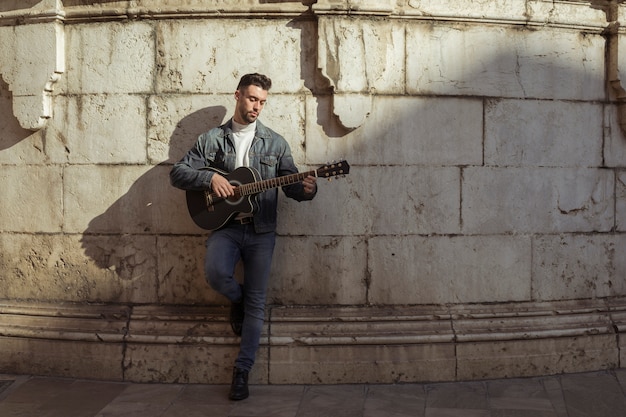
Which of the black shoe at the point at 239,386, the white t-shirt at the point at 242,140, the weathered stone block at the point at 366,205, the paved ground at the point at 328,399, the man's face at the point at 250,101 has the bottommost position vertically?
the paved ground at the point at 328,399

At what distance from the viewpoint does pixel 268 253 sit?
210 inches

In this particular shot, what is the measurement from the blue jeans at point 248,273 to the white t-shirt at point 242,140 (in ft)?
1.61

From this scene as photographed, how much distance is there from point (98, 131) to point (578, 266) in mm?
4227

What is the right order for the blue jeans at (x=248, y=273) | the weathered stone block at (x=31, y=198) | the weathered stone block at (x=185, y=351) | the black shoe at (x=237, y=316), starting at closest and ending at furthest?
1. the blue jeans at (x=248, y=273)
2. the black shoe at (x=237, y=316)
3. the weathered stone block at (x=185, y=351)
4. the weathered stone block at (x=31, y=198)

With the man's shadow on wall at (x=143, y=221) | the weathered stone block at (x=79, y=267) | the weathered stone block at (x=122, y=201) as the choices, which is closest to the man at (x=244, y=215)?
the man's shadow on wall at (x=143, y=221)

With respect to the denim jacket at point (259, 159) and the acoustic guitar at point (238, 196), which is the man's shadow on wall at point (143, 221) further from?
the acoustic guitar at point (238, 196)

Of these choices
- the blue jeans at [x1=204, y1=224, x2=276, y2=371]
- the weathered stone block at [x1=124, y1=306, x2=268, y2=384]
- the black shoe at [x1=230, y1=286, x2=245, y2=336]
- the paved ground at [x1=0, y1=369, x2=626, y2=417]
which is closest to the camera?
the paved ground at [x1=0, y1=369, x2=626, y2=417]

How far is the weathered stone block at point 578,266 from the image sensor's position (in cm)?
592

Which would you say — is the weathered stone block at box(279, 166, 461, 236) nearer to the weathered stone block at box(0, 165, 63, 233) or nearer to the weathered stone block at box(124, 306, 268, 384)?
the weathered stone block at box(124, 306, 268, 384)

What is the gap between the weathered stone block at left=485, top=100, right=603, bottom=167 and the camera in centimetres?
582

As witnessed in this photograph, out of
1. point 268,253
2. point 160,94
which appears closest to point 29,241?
point 160,94

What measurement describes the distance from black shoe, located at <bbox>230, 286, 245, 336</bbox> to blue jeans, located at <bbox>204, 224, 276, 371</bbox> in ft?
0.39

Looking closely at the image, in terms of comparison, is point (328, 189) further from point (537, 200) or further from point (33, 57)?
point (33, 57)

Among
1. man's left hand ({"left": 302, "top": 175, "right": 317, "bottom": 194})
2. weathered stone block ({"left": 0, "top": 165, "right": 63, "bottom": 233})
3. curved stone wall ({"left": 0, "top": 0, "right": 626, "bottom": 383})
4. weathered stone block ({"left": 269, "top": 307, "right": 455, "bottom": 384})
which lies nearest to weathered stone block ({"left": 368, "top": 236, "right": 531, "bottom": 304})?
curved stone wall ({"left": 0, "top": 0, "right": 626, "bottom": 383})
